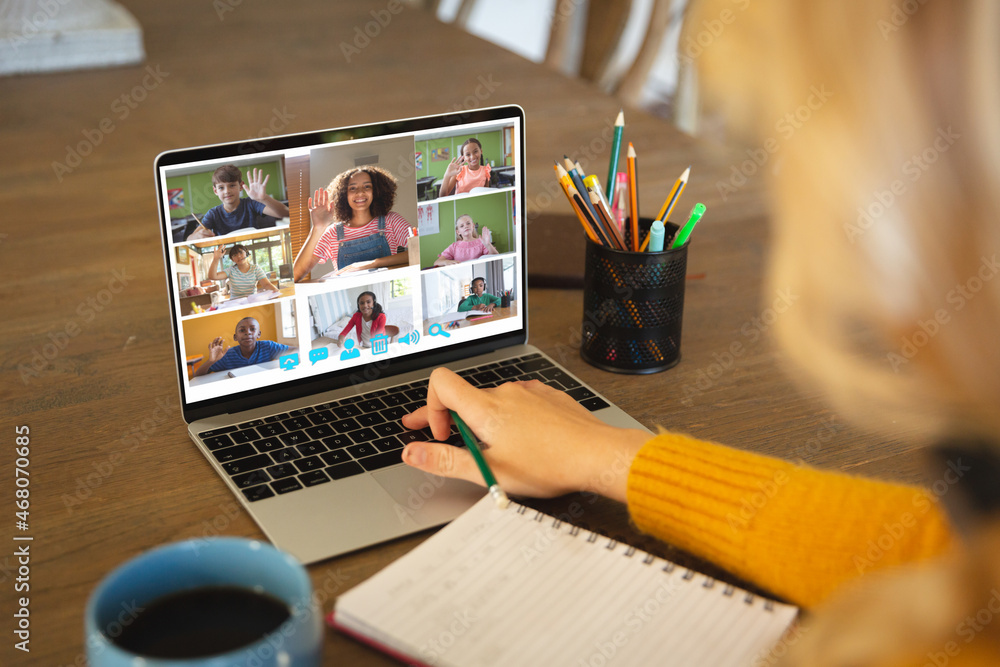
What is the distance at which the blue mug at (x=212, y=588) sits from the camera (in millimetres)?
450

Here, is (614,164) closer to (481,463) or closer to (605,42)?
(481,463)

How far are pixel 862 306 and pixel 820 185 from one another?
0.05 meters

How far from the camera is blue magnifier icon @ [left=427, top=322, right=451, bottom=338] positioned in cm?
92

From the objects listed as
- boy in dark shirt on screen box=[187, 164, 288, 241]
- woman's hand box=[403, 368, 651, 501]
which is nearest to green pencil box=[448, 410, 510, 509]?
woman's hand box=[403, 368, 651, 501]

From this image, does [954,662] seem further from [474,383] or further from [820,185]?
[474,383]

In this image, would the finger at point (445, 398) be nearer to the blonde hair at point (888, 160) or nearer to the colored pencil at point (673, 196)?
the colored pencil at point (673, 196)

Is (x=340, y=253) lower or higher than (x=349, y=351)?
higher

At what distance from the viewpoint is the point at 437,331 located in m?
0.92

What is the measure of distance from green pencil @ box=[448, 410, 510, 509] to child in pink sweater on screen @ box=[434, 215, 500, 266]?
7.4 inches

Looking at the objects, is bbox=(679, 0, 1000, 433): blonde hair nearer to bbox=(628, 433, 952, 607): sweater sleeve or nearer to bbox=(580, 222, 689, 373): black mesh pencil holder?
bbox=(628, 433, 952, 607): sweater sleeve

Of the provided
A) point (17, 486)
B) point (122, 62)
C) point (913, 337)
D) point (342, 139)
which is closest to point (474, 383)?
point (342, 139)

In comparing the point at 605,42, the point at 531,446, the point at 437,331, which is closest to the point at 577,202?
the point at 437,331

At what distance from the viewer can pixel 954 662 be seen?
44 cm

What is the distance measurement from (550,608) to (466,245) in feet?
1.43
